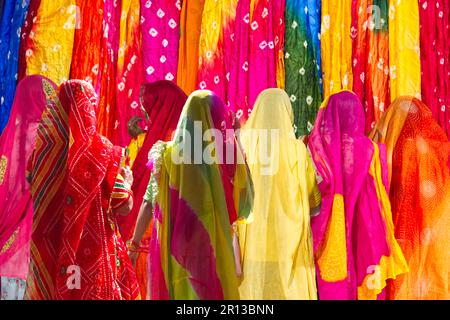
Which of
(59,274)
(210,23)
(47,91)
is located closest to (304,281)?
(59,274)

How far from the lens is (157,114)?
4.06 metres

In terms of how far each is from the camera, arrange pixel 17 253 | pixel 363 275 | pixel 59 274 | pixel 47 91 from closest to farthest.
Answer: pixel 59 274 → pixel 17 253 → pixel 47 91 → pixel 363 275

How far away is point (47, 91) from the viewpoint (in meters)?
3.54

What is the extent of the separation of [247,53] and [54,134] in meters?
2.35

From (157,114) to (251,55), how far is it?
113cm

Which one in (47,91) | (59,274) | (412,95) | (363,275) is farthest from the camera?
(412,95)

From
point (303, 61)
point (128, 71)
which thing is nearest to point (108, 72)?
point (128, 71)

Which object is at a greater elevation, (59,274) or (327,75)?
(327,75)

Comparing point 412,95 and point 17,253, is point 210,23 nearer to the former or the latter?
point 412,95

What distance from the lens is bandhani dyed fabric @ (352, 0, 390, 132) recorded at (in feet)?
15.9

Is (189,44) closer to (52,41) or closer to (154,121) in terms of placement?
(52,41)

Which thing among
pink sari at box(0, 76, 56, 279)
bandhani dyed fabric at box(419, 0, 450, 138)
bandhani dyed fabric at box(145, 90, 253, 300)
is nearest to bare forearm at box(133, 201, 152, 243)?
bandhani dyed fabric at box(145, 90, 253, 300)

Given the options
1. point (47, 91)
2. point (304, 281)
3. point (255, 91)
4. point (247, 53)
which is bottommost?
point (304, 281)

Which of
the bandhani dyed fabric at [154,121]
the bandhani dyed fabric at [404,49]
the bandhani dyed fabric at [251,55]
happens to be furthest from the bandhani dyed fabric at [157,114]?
the bandhani dyed fabric at [404,49]
